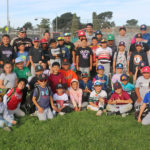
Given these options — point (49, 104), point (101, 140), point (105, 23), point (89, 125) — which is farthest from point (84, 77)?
point (105, 23)

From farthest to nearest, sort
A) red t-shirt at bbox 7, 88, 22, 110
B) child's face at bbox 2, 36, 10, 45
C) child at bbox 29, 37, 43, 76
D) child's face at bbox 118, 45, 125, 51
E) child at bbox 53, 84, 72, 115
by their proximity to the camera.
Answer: child at bbox 29, 37, 43, 76
child's face at bbox 118, 45, 125, 51
child's face at bbox 2, 36, 10, 45
child at bbox 53, 84, 72, 115
red t-shirt at bbox 7, 88, 22, 110

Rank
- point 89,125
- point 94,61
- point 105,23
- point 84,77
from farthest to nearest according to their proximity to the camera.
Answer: point 105,23 < point 94,61 < point 84,77 < point 89,125

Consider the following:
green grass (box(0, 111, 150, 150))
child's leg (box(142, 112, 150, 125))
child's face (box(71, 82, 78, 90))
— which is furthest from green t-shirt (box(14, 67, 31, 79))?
child's leg (box(142, 112, 150, 125))

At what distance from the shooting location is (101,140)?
4480mm

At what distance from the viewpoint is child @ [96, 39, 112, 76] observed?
7.75m

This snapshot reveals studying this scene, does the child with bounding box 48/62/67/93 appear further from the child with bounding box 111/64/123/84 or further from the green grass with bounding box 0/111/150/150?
the child with bounding box 111/64/123/84

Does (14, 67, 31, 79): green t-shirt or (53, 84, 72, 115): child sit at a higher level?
(14, 67, 31, 79): green t-shirt

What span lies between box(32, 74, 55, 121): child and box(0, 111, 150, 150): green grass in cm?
26

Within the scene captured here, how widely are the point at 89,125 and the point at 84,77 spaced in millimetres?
2397

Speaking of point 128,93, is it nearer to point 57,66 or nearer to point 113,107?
point 113,107

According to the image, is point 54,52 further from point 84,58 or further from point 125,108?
point 125,108

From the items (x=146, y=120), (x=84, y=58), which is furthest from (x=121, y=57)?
(x=146, y=120)

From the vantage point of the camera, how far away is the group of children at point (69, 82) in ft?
19.9

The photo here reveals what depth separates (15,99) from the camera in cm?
610
